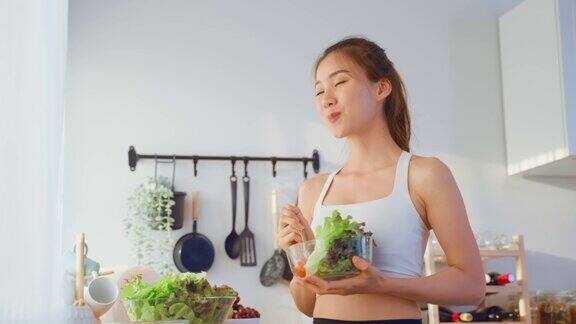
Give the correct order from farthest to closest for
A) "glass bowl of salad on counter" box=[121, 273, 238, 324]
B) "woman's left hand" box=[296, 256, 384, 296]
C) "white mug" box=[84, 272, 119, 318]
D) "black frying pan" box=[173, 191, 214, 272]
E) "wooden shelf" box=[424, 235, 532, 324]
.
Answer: "black frying pan" box=[173, 191, 214, 272] < "wooden shelf" box=[424, 235, 532, 324] < "white mug" box=[84, 272, 119, 318] < "glass bowl of salad on counter" box=[121, 273, 238, 324] < "woman's left hand" box=[296, 256, 384, 296]

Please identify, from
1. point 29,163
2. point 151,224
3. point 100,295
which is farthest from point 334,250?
point 151,224

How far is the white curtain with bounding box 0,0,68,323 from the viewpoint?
2.84 ft

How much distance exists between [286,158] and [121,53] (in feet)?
2.57

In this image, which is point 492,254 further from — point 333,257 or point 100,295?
point 333,257

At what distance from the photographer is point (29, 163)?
92 cm

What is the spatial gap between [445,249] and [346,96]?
27cm

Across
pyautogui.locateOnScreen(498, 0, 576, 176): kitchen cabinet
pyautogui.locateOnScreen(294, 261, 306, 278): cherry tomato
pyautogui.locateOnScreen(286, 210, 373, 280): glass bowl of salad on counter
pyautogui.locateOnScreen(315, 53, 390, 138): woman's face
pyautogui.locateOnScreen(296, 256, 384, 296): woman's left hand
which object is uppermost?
pyautogui.locateOnScreen(498, 0, 576, 176): kitchen cabinet

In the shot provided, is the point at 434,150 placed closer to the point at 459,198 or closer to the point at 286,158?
the point at 286,158

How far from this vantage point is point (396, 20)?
335 centimetres

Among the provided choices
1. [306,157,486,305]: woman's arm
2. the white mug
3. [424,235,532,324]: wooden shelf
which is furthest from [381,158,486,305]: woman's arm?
[424,235,532,324]: wooden shelf

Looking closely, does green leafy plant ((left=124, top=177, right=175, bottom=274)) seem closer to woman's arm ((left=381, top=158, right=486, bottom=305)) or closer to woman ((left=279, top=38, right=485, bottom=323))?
woman ((left=279, top=38, right=485, bottom=323))

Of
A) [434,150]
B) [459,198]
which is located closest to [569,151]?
[434,150]

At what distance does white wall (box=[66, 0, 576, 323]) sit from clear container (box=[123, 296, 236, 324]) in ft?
5.92

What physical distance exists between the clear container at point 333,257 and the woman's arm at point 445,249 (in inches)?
1.7
